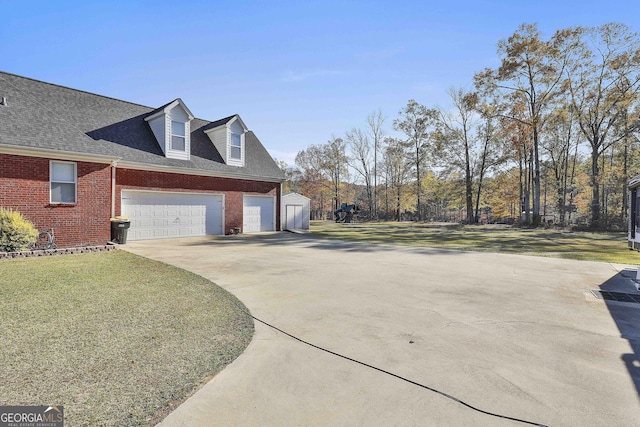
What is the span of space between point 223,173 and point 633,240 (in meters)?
15.5

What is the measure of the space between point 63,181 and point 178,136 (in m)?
5.49

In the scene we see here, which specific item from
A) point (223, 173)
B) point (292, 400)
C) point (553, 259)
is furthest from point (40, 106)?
point (553, 259)

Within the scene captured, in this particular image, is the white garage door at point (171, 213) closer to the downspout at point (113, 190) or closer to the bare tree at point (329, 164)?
the downspout at point (113, 190)

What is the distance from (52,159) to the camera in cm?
1009

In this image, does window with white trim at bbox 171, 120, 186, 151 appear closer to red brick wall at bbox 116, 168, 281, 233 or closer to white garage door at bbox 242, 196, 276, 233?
red brick wall at bbox 116, 168, 281, 233

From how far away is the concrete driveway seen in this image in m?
2.21

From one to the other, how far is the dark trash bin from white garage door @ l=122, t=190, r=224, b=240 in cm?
122

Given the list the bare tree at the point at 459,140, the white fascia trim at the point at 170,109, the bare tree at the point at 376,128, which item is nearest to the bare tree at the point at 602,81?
the bare tree at the point at 459,140

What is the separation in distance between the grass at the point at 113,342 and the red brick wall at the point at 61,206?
16.4 feet

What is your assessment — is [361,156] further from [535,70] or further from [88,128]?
[88,128]

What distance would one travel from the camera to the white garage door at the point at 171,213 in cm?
1305

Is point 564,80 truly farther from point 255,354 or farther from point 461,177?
point 255,354

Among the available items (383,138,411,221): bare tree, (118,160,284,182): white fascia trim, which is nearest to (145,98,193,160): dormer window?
(118,160,284,182): white fascia trim

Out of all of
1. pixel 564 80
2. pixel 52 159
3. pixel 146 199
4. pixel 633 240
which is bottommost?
pixel 633 240
